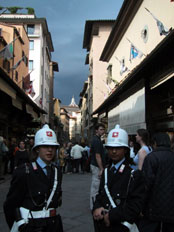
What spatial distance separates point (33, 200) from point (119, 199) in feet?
2.56

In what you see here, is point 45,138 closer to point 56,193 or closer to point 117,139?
point 56,193

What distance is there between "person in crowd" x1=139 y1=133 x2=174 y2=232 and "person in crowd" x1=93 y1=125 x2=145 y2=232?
0.75 meters

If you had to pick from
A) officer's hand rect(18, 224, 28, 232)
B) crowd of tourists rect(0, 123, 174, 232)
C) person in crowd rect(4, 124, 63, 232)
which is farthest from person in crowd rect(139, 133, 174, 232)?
officer's hand rect(18, 224, 28, 232)

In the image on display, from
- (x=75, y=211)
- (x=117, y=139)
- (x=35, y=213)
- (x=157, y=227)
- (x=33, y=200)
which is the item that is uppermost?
(x=117, y=139)

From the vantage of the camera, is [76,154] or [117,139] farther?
[76,154]

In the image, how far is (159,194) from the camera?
3422mm

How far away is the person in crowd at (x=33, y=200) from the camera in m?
2.65

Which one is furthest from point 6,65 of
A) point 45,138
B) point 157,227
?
point 157,227

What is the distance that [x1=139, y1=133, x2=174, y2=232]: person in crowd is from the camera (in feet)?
11.1

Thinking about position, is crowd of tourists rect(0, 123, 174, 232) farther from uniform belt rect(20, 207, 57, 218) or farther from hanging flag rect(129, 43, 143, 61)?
hanging flag rect(129, 43, 143, 61)

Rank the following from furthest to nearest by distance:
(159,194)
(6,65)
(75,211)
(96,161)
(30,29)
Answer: (30,29), (6,65), (75,211), (96,161), (159,194)

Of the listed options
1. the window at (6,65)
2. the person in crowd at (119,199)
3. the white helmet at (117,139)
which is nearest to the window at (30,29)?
the window at (6,65)

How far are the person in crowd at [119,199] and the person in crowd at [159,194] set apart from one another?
0.75 m

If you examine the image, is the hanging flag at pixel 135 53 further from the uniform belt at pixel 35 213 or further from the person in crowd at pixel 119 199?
the uniform belt at pixel 35 213
